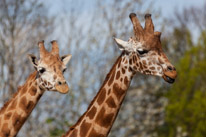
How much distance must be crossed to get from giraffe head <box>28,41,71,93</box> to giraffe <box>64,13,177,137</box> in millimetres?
1024

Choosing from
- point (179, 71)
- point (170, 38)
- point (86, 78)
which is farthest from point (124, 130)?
point (170, 38)

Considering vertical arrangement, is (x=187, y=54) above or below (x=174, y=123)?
above

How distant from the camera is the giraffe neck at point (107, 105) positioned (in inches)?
263

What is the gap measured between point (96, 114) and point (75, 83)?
43.7ft

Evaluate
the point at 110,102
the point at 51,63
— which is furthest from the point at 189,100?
the point at 110,102

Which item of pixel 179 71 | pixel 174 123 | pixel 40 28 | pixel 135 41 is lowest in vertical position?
pixel 174 123

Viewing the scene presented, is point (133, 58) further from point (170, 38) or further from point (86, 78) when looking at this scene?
point (170, 38)

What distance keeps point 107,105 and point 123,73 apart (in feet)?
1.68

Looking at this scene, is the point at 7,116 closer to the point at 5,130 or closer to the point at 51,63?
the point at 5,130

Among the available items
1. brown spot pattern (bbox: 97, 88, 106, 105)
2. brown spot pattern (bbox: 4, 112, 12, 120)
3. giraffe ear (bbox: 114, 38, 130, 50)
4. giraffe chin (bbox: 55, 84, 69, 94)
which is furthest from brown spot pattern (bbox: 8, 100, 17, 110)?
giraffe ear (bbox: 114, 38, 130, 50)

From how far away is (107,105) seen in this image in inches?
266

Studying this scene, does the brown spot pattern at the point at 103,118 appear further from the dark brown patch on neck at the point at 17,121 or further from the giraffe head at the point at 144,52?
the dark brown patch on neck at the point at 17,121

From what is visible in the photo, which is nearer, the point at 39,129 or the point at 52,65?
the point at 52,65

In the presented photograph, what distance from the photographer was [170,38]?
26281 mm
